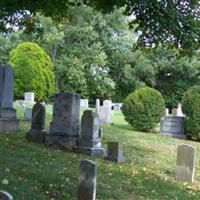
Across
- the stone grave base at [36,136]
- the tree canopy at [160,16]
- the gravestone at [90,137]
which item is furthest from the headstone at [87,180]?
the stone grave base at [36,136]

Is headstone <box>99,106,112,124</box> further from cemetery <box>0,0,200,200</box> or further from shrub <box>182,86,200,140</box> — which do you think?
shrub <box>182,86,200,140</box>

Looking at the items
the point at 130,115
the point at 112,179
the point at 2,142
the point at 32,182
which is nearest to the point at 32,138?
the point at 2,142

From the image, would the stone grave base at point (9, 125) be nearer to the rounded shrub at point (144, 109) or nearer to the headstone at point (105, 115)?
the rounded shrub at point (144, 109)

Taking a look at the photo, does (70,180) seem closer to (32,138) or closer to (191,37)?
(191,37)

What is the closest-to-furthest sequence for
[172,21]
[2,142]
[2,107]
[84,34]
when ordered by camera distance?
1. [172,21]
2. [2,142]
3. [2,107]
4. [84,34]

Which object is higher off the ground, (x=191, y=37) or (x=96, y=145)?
(x=191, y=37)

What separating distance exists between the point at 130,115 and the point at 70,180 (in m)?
12.7

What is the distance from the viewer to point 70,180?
9.32 m

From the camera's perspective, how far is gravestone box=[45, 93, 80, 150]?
44.2ft

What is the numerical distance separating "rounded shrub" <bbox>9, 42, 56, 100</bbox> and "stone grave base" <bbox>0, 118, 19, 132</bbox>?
23.6m

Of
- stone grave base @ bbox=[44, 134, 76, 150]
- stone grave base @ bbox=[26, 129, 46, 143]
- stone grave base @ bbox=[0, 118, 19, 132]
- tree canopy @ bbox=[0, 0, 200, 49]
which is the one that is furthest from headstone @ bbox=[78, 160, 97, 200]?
stone grave base @ bbox=[0, 118, 19, 132]

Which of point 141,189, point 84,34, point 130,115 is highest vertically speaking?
point 84,34

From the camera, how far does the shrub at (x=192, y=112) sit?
2081 cm

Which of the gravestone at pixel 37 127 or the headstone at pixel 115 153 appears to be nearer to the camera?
the headstone at pixel 115 153
